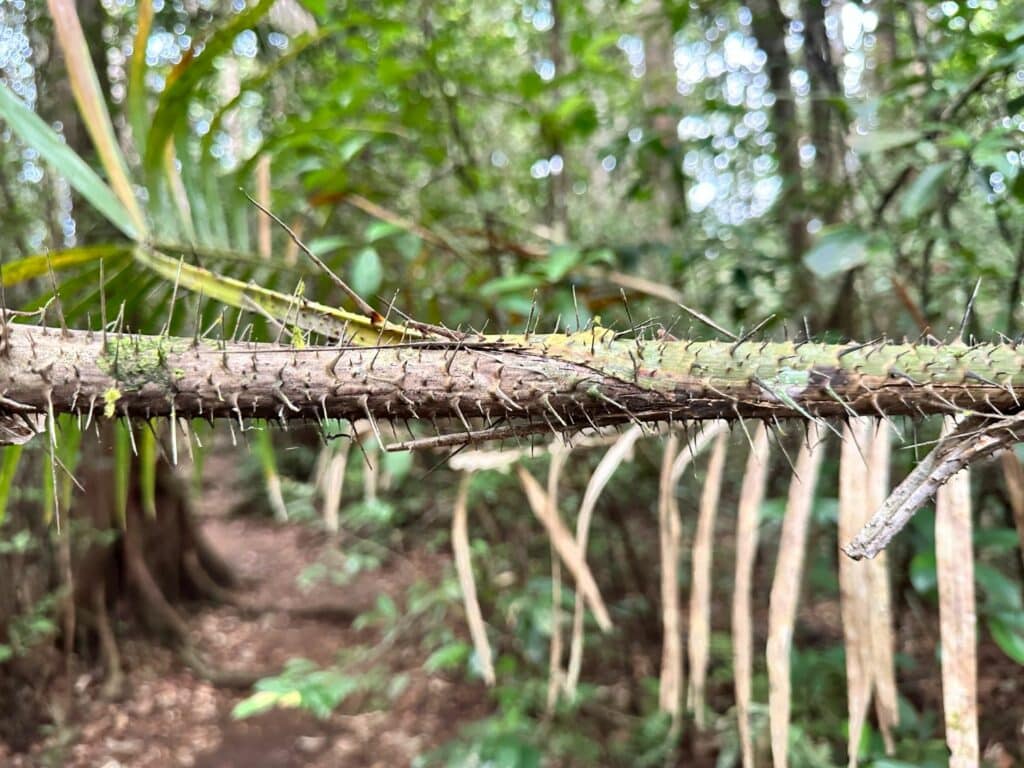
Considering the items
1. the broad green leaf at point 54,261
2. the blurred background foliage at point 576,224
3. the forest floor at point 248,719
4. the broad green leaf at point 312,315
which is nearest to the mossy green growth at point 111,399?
the broad green leaf at point 312,315

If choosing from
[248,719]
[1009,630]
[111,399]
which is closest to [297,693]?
[111,399]

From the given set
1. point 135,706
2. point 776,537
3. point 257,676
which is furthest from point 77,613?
point 776,537

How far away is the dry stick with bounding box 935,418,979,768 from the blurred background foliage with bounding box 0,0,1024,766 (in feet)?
0.89

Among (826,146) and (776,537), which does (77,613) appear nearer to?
(776,537)

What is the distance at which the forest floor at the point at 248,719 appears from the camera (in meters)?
3.02

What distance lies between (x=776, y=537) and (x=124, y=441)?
226 cm

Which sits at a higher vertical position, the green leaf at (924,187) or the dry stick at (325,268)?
the green leaf at (924,187)

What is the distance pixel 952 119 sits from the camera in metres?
1.54

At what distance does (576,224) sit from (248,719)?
2931mm

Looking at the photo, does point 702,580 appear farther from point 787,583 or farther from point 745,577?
point 787,583

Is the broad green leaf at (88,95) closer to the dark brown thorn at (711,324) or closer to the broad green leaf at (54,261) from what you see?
the broad green leaf at (54,261)

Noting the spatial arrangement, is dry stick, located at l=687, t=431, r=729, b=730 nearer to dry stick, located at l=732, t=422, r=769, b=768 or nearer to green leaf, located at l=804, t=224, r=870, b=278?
dry stick, located at l=732, t=422, r=769, b=768

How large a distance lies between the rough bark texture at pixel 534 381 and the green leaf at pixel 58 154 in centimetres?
56

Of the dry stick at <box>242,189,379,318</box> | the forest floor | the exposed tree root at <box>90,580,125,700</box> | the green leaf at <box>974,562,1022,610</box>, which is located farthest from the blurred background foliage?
the exposed tree root at <box>90,580,125,700</box>
